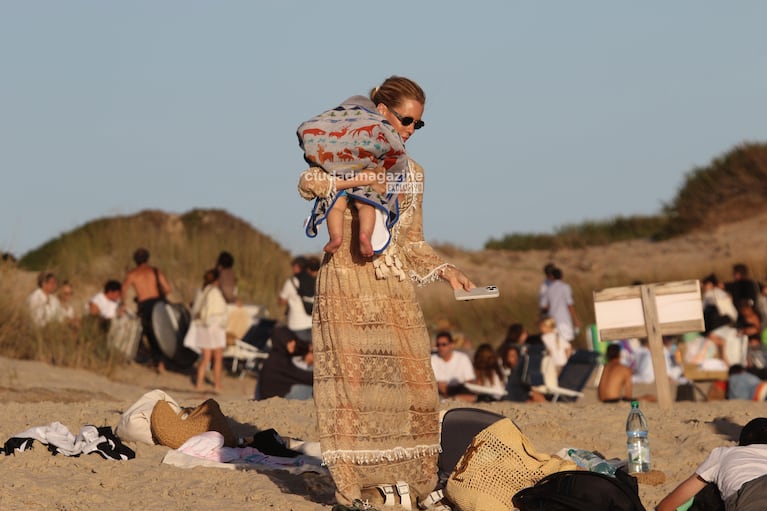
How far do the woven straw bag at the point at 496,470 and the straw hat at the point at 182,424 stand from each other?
2.36 metres

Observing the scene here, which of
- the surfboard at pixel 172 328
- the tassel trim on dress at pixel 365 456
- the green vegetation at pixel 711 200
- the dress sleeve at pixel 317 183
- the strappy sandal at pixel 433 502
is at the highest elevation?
the green vegetation at pixel 711 200

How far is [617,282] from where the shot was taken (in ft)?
87.8

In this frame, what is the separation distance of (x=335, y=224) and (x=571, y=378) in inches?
351

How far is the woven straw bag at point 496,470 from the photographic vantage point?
6.51 meters

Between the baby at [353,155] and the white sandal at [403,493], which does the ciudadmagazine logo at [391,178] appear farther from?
the white sandal at [403,493]

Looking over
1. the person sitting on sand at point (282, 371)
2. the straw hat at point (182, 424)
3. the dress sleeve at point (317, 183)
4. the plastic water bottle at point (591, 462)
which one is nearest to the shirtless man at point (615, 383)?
the person sitting on sand at point (282, 371)

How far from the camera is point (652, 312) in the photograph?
11062 millimetres

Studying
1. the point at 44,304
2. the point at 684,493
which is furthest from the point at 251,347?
the point at 684,493

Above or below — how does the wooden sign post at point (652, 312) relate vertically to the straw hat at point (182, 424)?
above

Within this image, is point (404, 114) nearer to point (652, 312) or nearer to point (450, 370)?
point (652, 312)

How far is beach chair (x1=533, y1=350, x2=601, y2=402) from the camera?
560 inches

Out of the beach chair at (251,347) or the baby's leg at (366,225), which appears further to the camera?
the beach chair at (251,347)

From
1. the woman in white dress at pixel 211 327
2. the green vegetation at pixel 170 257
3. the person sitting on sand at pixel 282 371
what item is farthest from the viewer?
the green vegetation at pixel 170 257

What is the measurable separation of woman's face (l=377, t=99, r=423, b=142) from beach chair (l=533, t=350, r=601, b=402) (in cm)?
796
